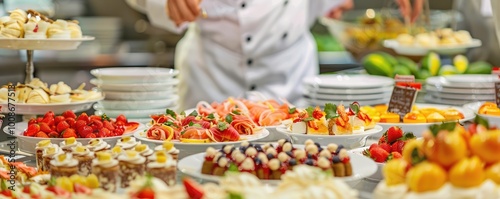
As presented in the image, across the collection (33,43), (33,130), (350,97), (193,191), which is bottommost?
(350,97)

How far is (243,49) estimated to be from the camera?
3.96 meters

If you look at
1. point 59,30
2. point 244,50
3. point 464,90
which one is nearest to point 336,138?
point 59,30

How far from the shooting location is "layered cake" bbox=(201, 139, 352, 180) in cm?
189

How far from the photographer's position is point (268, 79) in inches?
161

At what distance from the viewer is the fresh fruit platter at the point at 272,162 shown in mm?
1895

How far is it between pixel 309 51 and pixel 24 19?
2046mm

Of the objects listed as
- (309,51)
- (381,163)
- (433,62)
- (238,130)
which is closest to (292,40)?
(309,51)

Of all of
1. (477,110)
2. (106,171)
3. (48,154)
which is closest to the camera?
(106,171)

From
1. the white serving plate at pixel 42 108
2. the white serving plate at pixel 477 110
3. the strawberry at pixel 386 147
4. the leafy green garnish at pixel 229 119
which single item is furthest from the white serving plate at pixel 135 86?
the white serving plate at pixel 477 110

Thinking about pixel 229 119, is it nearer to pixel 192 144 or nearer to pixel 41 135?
pixel 192 144

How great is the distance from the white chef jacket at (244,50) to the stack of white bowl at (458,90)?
0.71 metres

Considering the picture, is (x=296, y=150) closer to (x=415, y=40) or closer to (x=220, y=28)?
(x=220, y=28)

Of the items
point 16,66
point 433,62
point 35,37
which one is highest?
point 35,37

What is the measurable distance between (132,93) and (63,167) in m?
1.08
